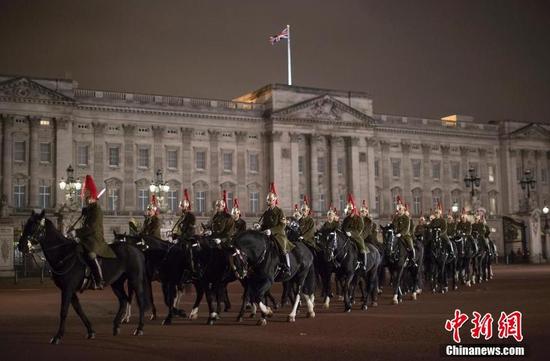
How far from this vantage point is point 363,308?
2195 centimetres

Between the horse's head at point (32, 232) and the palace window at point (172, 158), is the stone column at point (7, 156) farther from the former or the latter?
the horse's head at point (32, 232)

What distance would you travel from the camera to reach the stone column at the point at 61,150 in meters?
69.0

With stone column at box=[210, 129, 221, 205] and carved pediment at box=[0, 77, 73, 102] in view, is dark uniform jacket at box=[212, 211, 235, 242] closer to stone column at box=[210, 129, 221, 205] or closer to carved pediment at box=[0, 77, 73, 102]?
carved pediment at box=[0, 77, 73, 102]

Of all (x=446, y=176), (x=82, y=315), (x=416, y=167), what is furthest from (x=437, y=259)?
(x=446, y=176)

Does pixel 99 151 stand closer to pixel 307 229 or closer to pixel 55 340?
pixel 307 229

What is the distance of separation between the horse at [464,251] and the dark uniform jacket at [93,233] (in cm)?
1952

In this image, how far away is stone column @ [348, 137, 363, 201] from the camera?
3282 inches

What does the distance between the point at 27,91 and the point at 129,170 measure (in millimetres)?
12590

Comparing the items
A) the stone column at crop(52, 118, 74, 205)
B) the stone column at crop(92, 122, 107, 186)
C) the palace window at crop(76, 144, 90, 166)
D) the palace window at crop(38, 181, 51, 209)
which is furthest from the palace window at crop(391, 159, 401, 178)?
the palace window at crop(38, 181, 51, 209)

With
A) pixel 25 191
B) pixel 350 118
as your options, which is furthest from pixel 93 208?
pixel 350 118

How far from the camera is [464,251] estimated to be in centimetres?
3262

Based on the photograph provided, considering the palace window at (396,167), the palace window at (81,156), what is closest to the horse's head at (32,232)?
the palace window at (81,156)

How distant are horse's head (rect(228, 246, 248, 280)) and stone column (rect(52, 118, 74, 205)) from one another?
2136 inches

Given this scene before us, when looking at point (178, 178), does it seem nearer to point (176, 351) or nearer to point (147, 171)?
point (147, 171)
